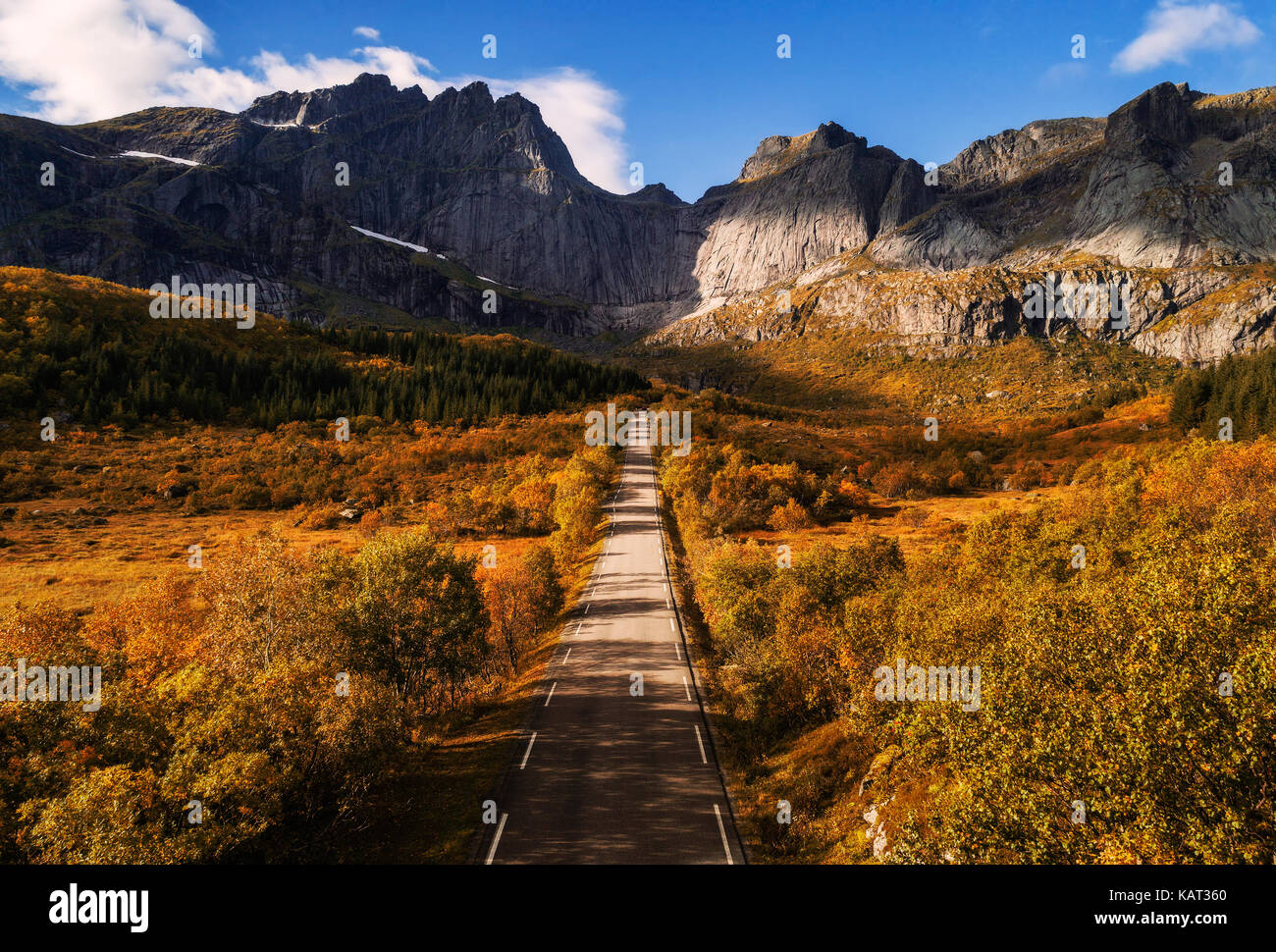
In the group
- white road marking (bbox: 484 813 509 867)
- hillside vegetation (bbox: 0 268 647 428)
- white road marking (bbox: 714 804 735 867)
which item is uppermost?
hillside vegetation (bbox: 0 268 647 428)

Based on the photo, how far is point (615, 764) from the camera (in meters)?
24.3

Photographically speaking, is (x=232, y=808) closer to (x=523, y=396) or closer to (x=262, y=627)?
(x=262, y=627)

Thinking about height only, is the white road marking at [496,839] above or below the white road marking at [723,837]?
above

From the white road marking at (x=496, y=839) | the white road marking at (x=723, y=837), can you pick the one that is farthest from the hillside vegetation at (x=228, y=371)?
the white road marking at (x=723, y=837)

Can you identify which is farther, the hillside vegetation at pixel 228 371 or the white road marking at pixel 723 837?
the hillside vegetation at pixel 228 371

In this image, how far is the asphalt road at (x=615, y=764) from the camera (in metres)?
19.6

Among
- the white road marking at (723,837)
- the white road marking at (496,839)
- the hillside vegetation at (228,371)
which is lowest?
the white road marking at (723,837)

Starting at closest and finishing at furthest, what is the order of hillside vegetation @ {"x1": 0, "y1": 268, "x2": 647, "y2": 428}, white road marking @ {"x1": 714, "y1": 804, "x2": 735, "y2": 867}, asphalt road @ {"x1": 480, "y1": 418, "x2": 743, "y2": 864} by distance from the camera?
white road marking @ {"x1": 714, "y1": 804, "x2": 735, "y2": 867} < asphalt road @ {"x1": 480, "y1": 418, "x2": 743, "y2": 864} < hillside vegetation @ {"x1": 0, "y1": 268, "x2": 647, "y2": 428}

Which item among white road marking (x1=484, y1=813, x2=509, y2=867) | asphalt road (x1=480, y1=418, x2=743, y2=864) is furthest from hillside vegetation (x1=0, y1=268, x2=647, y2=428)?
white road marking (x1=484, y1=813, x2=509, y2=867)

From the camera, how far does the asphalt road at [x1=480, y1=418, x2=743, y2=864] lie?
19.6 m

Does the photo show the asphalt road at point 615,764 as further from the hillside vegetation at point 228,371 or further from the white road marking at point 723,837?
the hillside vegetation at point 228,371

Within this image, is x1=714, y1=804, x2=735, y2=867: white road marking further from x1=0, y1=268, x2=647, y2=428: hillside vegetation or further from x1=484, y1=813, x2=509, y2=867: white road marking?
x1=0, y1=268, x2=647, y2=428: hillside vegetation
